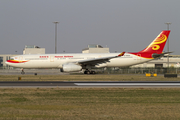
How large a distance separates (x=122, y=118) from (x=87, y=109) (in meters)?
2.22

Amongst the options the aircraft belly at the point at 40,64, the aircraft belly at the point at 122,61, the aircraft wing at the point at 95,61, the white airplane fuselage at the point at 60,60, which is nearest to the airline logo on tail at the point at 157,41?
the white airplane fuselage at the point at 60,60

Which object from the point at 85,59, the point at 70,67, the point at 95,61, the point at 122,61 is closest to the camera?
the point at 70,67

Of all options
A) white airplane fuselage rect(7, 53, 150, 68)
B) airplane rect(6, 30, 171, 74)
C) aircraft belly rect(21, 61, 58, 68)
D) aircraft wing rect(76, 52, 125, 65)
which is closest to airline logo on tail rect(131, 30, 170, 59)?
airplane rect(6, 30, 171, 74)

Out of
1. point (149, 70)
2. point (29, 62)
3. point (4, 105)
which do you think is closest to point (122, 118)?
point (4, 105)

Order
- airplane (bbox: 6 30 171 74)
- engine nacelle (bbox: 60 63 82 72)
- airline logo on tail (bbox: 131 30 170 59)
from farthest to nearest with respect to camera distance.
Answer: airline logo on tail (bbox: 131 30 170 59)
airplane (bbox: 6 30 171 74)
engine nacelle (bbox: 60 63 82 72)

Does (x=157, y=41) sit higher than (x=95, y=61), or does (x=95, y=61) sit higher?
(x=157, y=41)

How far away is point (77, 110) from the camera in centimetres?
1080

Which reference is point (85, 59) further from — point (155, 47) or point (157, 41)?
point (157, 41)

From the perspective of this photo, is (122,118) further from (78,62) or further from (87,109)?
(78,62)

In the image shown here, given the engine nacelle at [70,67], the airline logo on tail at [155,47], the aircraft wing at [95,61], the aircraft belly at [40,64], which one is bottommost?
the engine nacelle at [70,67]

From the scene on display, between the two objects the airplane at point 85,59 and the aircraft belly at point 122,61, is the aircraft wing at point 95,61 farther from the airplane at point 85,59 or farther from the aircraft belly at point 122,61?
the aircraft belly at point 122,61

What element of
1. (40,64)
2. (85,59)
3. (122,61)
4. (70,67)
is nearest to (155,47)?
(122,61)

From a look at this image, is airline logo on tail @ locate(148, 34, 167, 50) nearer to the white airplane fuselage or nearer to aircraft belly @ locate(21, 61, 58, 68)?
the white airplane fuselage

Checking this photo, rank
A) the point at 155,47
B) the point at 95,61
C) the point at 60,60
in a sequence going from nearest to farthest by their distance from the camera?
the point at 95,61, the point at 60,60, the point at 155,47
